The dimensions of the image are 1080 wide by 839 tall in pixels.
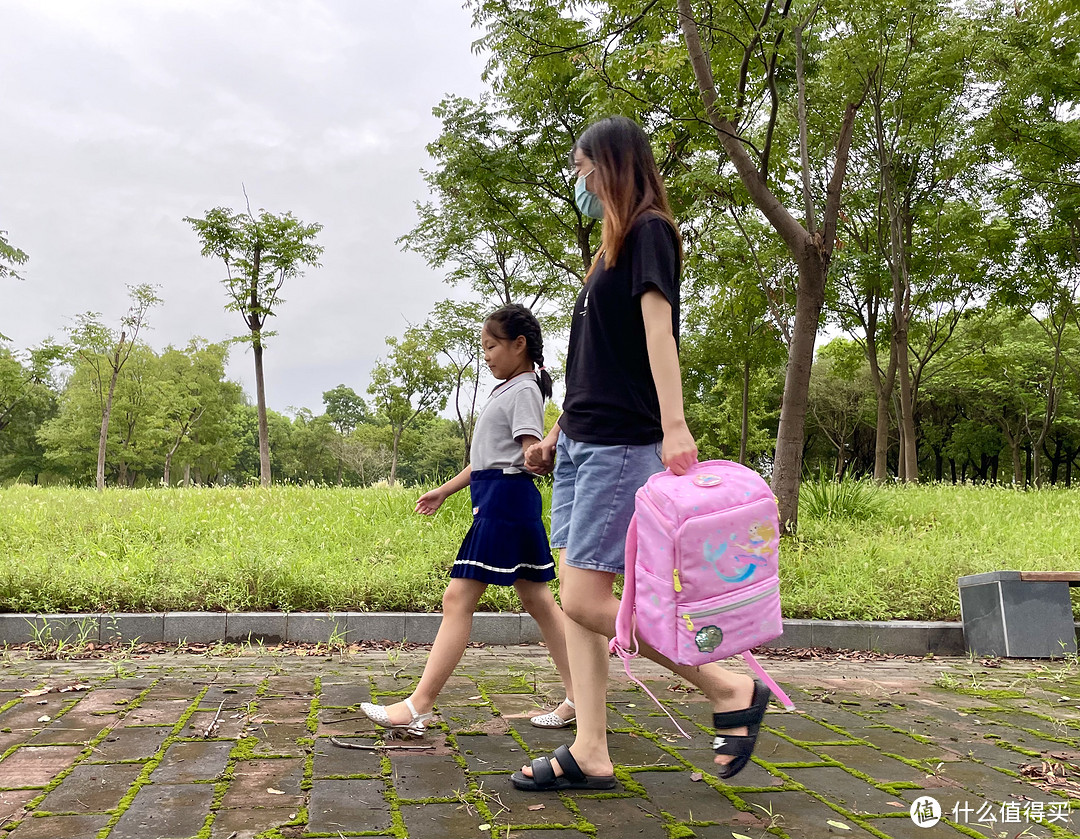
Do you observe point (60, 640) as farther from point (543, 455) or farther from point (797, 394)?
point (797, 394)

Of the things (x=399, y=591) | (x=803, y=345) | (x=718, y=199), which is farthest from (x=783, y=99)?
(x=399, y=591)

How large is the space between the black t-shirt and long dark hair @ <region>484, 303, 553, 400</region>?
0.70m

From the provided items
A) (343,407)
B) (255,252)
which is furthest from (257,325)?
(343,407)

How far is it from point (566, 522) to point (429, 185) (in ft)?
49.8

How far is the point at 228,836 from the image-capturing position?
7.57 ft

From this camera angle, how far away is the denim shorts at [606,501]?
2.61 m

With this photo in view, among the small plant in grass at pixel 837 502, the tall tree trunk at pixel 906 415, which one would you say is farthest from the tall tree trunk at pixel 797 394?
the tall tree trunk at pixel 906 415

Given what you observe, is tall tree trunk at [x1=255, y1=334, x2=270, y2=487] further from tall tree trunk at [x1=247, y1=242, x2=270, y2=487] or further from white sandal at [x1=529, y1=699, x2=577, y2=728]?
white sandal at [x1=529, y1=699, x2=577, y2=728]

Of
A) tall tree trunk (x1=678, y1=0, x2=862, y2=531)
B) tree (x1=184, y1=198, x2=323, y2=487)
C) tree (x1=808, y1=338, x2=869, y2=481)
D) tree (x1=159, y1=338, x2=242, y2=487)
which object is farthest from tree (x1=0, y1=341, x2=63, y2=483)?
tall tree trunk (x1=678, y1=0, x2=862, y2=531)

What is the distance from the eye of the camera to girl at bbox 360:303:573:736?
127 inches

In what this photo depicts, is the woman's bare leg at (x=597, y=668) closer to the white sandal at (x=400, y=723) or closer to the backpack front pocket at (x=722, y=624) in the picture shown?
the backpack front pocket at (x=722, y=624)

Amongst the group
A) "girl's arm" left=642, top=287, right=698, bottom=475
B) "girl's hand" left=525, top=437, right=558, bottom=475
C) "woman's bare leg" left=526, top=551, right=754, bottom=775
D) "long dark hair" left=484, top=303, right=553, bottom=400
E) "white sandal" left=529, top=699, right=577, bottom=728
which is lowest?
"white sandal" left=529, top=699, right=577, bottom=728

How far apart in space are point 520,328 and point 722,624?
156 cm

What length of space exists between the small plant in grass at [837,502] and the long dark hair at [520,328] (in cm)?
645
